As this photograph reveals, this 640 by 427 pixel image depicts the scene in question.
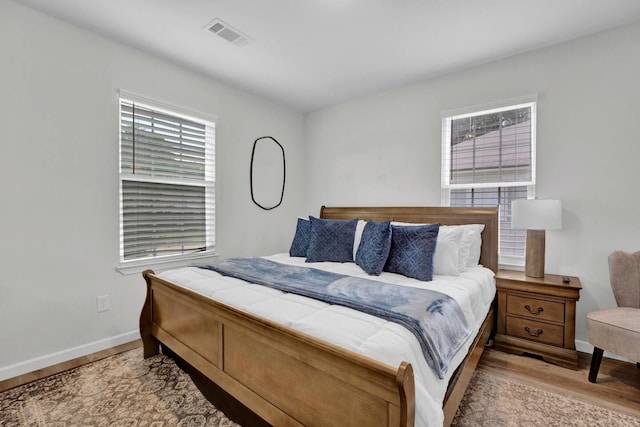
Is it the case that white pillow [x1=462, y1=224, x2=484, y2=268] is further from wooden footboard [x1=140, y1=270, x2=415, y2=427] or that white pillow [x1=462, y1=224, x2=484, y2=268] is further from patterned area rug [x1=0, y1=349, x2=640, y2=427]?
wooden footboard [x1=140, y1=270, x2=415, y2=427]

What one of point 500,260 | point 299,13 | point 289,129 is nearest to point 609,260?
point 500,260

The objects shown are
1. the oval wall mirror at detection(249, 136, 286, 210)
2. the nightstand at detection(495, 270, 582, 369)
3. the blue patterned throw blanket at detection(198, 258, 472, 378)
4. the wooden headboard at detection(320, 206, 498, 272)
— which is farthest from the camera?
the oval wall mirror at detection(249, 136, 286, 210)

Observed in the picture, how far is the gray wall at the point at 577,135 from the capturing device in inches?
92.7

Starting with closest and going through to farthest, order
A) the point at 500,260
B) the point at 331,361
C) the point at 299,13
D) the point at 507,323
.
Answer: the point at 331,361 → the point at 299,13 → the point at 507,323 → the point at 500,260

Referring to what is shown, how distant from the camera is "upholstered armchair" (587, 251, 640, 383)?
1.85 m

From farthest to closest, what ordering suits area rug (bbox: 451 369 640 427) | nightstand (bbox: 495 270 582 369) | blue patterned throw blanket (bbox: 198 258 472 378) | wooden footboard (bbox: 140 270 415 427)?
nightstand (bbox: 495 270 582 369) < area rug (bbox: 451 369 640 427) < blue patterned throw blanket (bbox: 198 258 472 378) < wooden footboard (bbox: 140 270 415 427)

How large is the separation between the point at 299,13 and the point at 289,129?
206cm

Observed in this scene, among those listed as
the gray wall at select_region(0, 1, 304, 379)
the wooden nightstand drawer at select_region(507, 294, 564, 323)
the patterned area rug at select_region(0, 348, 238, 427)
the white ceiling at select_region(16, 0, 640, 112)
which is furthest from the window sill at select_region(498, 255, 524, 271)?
the gray wall at select_region(0, 1, 304, 379)

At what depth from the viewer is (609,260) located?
225cm

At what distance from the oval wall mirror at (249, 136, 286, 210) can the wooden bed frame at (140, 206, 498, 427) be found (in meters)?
1.77

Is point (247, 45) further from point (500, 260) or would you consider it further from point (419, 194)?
point (500, 260)

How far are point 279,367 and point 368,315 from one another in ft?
1.54

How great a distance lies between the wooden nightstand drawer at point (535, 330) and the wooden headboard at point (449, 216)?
0.47 metres

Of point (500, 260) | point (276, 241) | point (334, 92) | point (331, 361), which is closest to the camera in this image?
point (331, 361)
